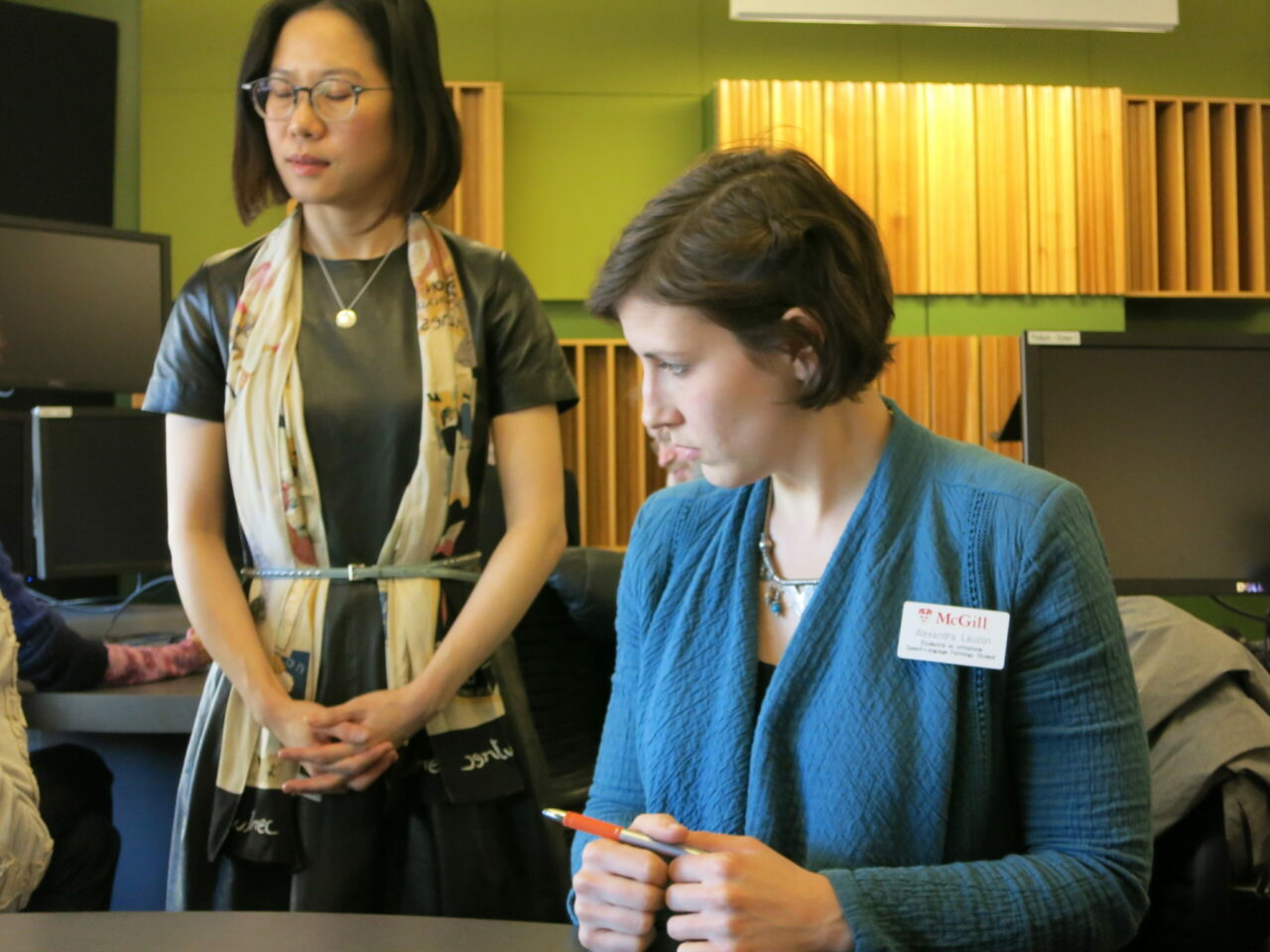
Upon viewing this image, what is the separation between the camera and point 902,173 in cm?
571

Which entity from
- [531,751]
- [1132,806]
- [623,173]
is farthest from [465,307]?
[623,173]

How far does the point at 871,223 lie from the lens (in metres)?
1.25

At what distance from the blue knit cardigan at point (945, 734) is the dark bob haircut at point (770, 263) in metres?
0.14

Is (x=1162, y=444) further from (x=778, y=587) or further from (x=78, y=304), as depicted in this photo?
(x=78, y=304)

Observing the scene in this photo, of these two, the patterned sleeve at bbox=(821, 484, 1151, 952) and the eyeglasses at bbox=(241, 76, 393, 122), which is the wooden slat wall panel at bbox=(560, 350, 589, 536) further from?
the patterned sleeve at bbox=(821, 484, 1151, 952)

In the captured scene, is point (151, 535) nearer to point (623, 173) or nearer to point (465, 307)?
point (465, 307)

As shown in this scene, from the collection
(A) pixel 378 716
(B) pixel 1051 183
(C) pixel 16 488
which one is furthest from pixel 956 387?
(A) pixel 378 716

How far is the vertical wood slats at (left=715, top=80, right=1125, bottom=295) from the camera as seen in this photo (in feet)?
18.7

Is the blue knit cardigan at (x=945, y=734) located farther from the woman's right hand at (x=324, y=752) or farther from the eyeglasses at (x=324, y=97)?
the eyeglasses at (x=324, y=97)

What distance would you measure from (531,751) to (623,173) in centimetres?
471

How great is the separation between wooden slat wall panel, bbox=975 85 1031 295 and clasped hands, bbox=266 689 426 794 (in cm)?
468

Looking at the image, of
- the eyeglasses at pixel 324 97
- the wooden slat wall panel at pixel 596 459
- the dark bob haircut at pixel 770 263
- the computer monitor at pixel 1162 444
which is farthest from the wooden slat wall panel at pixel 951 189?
the dark bob haircut at pixel 770 263

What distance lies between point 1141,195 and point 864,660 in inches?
211

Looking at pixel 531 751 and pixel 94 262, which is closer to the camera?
pixel 531 751
